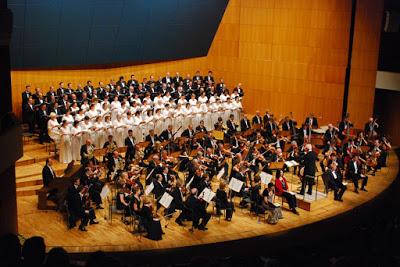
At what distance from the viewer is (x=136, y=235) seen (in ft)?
35.7

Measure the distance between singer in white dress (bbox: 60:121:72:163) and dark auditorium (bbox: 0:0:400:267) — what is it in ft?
0.14

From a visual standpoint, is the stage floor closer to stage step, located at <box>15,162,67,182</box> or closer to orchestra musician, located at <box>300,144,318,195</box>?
orchestra musician, located at <box>300,144,318,195</box>

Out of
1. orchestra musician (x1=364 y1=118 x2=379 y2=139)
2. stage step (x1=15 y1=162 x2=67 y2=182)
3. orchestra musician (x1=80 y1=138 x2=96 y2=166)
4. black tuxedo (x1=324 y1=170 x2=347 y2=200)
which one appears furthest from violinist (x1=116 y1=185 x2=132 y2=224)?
orchestra musician (x1=364 y1=118 x2=379 y2=139)

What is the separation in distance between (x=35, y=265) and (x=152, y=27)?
16306 mm

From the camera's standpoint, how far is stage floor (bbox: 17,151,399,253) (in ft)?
34.0

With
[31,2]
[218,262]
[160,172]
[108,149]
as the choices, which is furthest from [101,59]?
[218,262]

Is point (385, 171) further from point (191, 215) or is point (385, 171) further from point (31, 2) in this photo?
point (31, 2)

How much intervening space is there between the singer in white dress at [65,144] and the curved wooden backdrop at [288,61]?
374 cm

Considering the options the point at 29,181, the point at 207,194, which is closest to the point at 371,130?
the point at 207,194

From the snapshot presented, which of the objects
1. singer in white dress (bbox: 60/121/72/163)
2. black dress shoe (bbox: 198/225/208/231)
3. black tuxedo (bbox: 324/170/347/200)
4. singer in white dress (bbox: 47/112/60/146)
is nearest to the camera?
black dress shoe (bbox: 198/225/208/231)

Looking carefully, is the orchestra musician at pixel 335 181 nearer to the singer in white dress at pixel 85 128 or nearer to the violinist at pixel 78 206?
the violinist at pixel 78 206

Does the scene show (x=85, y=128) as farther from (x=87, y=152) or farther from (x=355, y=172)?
(x=355, y=172)

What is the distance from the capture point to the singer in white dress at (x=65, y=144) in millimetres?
13953

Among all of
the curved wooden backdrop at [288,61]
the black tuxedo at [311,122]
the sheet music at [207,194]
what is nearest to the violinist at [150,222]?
the sheet music at [207,194]
